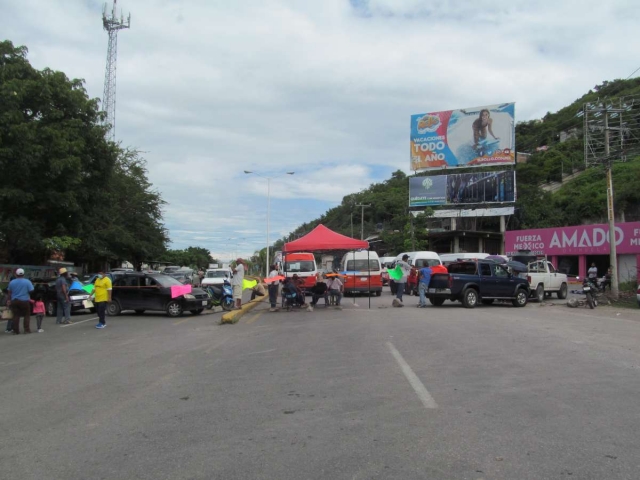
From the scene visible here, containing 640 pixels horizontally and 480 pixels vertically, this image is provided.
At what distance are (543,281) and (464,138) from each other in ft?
102

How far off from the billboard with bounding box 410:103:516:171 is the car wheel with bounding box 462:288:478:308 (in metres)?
35.2

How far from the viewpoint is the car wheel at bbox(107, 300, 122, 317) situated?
61.2 ft

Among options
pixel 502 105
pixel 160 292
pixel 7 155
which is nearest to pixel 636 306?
pixel 160 292

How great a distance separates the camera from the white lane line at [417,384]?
6.10 metres

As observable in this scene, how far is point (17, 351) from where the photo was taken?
10812mm

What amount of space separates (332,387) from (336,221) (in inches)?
4138

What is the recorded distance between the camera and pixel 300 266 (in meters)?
26.3

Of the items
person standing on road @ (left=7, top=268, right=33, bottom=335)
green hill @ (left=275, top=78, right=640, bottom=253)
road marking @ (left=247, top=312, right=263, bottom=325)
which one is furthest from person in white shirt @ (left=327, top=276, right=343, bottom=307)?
green hill @ (left=275, top=78, right=640, bottom=253)

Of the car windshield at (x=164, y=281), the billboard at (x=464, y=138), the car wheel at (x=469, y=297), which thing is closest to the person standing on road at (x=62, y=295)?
the car windshield at (x=164, y=281)

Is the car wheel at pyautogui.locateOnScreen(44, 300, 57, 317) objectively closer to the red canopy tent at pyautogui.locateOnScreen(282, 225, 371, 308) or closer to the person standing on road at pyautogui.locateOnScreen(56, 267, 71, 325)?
the person standing on road at pyautogui.locateOnScreen(56, 267, 71, 325)

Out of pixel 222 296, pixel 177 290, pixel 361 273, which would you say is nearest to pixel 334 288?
pixel 222 296

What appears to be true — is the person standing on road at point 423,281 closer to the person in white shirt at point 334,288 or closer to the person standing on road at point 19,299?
the person in white shirt at point 334,288

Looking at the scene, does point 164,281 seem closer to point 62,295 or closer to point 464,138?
point 62,295

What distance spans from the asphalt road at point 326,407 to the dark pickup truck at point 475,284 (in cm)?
711
